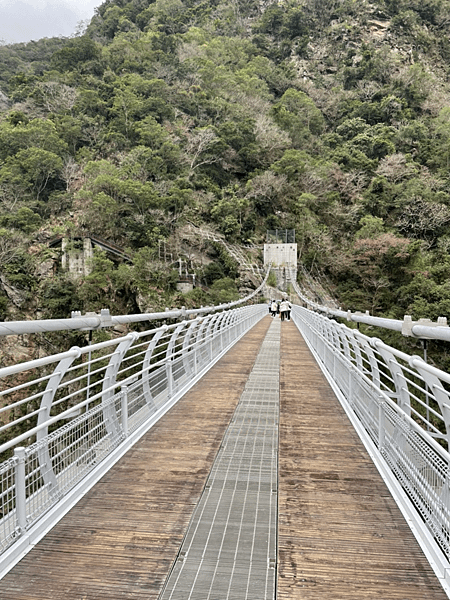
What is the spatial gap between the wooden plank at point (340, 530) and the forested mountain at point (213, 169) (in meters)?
17.8

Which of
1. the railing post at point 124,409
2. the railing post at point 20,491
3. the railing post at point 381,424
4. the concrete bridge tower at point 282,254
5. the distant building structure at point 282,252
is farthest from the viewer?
the distant building structure at point 282,252

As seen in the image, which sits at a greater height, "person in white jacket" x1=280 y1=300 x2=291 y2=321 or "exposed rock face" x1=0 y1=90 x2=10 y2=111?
"exposed rock face" x1=0 y1=90 x2=10 y2=111

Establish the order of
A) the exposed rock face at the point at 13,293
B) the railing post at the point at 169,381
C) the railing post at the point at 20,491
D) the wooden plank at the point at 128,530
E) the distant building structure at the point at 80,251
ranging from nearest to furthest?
1. the wooden plank at the point at 128,530
2. the railing post at the point at 20,491
3. the railing post at the point at 169,381
4. the exposed rock face at the point at 13,293
5. the distant building structure at the point at 80,251

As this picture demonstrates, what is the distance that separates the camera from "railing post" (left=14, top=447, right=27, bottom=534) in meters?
2.47

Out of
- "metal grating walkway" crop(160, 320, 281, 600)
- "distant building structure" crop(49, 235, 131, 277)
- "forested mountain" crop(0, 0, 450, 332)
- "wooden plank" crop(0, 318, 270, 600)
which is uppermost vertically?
"forested mountain" crop(0, 0, 450, 332)

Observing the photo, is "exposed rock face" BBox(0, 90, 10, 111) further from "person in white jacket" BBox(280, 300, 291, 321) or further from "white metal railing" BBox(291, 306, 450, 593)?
"white metal railing" BBox(291, 306, 450, 593)

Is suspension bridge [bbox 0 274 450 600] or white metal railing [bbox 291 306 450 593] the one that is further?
white metal railing [bbox 291 306 450 593]

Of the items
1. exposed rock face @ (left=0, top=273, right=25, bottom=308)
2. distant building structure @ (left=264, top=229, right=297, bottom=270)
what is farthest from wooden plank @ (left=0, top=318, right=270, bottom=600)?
distant building structure @ (left=264, top=229, right=297, bottom=270)

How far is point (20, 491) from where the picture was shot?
2.50m

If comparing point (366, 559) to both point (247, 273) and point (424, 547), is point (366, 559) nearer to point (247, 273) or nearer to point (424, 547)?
point (424, 547)

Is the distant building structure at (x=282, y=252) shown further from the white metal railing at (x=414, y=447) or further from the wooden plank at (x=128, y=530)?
the wooden plank at (x=128, y=530)

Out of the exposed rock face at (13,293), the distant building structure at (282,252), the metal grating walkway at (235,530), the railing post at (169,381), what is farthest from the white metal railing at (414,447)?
the distant building structure at (282,252)

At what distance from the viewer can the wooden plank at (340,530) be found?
7.29 ft

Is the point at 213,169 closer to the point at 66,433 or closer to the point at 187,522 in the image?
the point at 66,433
